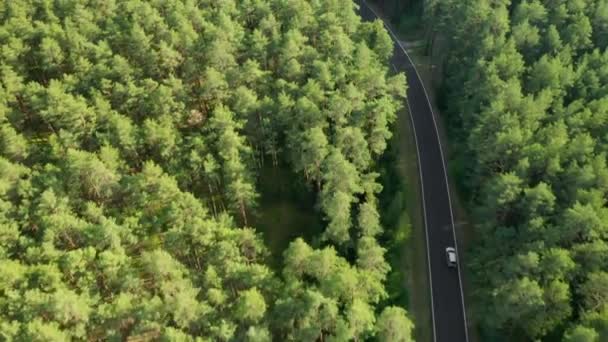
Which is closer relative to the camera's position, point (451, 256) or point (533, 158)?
point (533, 158)

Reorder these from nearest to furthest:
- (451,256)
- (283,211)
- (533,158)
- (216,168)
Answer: (533,158)
(451,256)
(216,168)
(283,211)

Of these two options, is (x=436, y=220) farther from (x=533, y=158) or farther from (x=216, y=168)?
(x=216, y=168)

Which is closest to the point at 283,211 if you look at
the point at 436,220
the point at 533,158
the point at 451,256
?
the point at 436,220

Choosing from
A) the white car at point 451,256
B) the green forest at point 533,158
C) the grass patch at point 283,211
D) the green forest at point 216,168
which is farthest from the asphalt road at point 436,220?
the grass patch at point 283,211

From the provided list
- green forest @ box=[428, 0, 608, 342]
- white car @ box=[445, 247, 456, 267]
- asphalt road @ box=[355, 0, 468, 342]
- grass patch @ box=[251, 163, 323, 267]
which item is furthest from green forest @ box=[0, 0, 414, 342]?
asphalt road @ box=[355, 0, 468, 342]

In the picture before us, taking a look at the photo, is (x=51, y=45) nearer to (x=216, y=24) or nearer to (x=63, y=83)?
(x=63, y=83)

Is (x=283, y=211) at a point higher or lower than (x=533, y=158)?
lower

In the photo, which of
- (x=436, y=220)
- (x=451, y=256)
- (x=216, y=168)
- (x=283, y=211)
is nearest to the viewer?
(x=451, y=256)

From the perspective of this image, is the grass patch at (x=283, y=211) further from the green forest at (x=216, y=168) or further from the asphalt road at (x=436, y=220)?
the asphalt road at (x=436, y=220)
